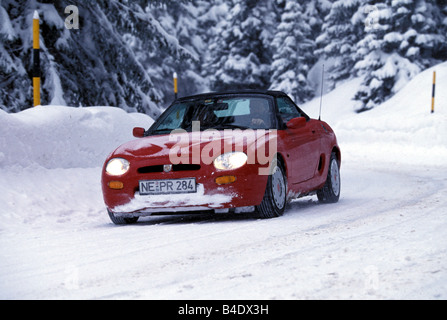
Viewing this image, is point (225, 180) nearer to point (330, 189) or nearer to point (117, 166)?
point (117, 166)

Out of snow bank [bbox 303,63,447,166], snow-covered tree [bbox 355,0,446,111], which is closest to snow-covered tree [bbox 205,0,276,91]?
snow-covered tree [bbox 355,0,446,111]

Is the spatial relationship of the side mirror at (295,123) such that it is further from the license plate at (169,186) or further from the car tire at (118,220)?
the car tire at (118,220)

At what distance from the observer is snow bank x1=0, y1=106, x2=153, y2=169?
7.83 meters

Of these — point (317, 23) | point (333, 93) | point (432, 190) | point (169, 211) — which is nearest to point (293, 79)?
point (333, 93)

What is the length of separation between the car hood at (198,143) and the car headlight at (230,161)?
4 cm

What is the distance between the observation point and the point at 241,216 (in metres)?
6.96

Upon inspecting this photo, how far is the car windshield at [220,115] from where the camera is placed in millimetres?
7141

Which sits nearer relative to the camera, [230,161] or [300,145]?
[230,161]

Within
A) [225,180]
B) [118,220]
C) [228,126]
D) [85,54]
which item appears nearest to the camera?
[225,180]

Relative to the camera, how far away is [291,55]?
38250mm

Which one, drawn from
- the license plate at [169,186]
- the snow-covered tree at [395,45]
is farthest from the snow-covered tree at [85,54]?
the snow-covered tree at [395,45]

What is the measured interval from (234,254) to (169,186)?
1.91 meters

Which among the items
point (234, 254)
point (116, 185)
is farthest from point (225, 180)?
point (234, 254)

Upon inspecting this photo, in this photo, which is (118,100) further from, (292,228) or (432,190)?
(292,228)
